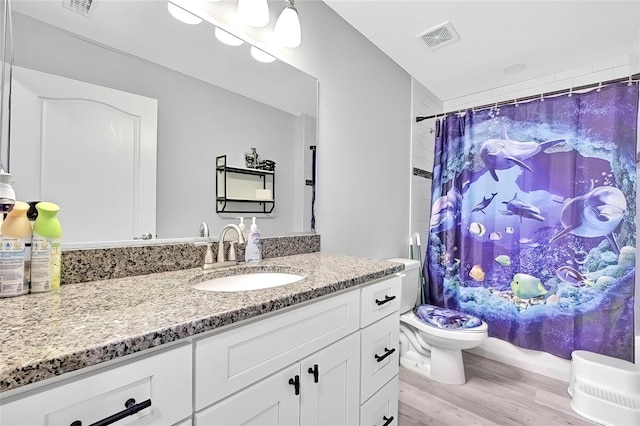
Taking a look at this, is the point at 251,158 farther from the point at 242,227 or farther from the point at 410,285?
the point at 410,285

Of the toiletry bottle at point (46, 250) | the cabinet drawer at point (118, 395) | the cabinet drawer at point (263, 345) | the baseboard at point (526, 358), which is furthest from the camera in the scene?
the baseboard at point (526, 358)

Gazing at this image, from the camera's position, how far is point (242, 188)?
4.44 ft

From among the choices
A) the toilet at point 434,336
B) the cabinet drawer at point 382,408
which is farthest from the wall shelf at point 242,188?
the toilet at point 434,336

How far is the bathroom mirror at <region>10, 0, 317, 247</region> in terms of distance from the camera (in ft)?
2.92

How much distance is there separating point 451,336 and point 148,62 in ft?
6.68

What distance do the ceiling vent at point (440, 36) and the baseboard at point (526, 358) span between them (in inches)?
86.0

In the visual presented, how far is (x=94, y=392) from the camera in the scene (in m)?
0.49

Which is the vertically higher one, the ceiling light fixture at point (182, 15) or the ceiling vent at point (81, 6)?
the ceiling light fixture at point (182, 15)

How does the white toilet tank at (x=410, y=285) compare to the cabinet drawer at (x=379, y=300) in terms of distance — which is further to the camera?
the white toilet tank at (x=410, y=285)

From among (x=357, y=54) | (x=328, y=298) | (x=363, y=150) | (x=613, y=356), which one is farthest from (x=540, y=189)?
(x=328, y=298)

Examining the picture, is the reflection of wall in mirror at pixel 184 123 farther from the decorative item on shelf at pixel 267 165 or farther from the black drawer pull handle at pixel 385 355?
the black drawer pull handle at pixel 385 355

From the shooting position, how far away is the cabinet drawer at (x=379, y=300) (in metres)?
1.09

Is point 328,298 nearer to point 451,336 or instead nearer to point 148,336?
point 148,336

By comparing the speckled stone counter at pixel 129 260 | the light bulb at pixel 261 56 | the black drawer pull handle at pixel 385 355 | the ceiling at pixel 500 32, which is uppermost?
the ceiling at pixel 500 32
